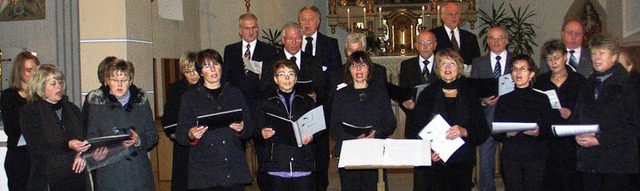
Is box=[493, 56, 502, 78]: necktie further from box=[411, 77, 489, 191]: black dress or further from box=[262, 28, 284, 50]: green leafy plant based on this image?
box=[262, 28, 284, 50]: green leafy plant

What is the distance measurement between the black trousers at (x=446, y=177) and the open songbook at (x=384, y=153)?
0.65 metres

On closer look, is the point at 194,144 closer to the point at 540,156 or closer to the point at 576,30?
the point at 540,156

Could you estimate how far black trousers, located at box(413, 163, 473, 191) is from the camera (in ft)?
18.7

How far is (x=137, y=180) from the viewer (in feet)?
18.1

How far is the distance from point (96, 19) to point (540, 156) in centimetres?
384

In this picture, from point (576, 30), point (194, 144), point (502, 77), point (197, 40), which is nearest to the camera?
point (194, 144)

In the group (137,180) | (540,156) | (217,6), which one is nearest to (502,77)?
(540,156)

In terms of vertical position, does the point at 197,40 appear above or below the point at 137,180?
above

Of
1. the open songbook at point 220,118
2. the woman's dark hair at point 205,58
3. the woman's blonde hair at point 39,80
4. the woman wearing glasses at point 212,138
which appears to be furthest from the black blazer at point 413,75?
the woman's blonde hair at point 39,80

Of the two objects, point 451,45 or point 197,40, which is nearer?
point 451,45

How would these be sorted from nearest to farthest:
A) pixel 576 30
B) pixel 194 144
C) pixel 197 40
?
1. pixel 194 144
2. pixel 576 30
3. pixel 197 40

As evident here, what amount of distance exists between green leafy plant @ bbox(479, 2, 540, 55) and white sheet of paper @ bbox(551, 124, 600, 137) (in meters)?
6.52

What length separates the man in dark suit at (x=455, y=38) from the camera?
727cm

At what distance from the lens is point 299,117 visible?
5.59 meters
